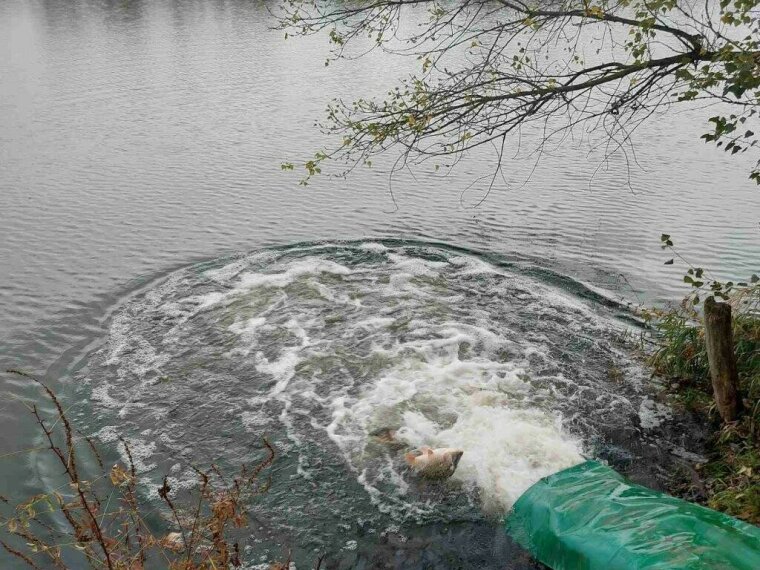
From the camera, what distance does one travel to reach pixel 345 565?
754cm

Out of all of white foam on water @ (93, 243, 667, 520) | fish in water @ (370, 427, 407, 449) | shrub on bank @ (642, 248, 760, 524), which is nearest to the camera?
shrub on bank @ (642, 248, 760, 524)

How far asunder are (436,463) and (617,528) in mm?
2638

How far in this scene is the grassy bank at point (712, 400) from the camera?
789 centimetres

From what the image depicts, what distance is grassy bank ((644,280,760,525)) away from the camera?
789 cm

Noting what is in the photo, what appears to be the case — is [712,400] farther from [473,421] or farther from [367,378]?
[367,378]

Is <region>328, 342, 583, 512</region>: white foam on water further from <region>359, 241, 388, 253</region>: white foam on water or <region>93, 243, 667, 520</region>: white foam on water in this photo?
<region>359, 241, 388, 253</region>: white foam on water

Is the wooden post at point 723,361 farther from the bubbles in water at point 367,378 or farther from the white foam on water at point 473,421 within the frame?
the white foam on water at point 473,421

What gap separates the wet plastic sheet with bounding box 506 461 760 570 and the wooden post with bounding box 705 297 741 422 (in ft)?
8.09

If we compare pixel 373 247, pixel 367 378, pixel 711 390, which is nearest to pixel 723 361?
pixel 711 390

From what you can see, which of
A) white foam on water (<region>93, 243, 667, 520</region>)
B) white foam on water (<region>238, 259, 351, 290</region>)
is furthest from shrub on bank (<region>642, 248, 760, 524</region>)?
white foam on water (<region>238, 259, 351, 290</region>)

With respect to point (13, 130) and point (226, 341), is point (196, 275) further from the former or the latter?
point (13, 130)

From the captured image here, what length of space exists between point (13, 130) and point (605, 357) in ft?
70.4

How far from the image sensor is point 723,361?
9.30m

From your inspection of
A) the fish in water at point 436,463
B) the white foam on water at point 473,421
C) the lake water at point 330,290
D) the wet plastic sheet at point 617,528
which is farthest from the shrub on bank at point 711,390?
the fish in water at point 436,463
